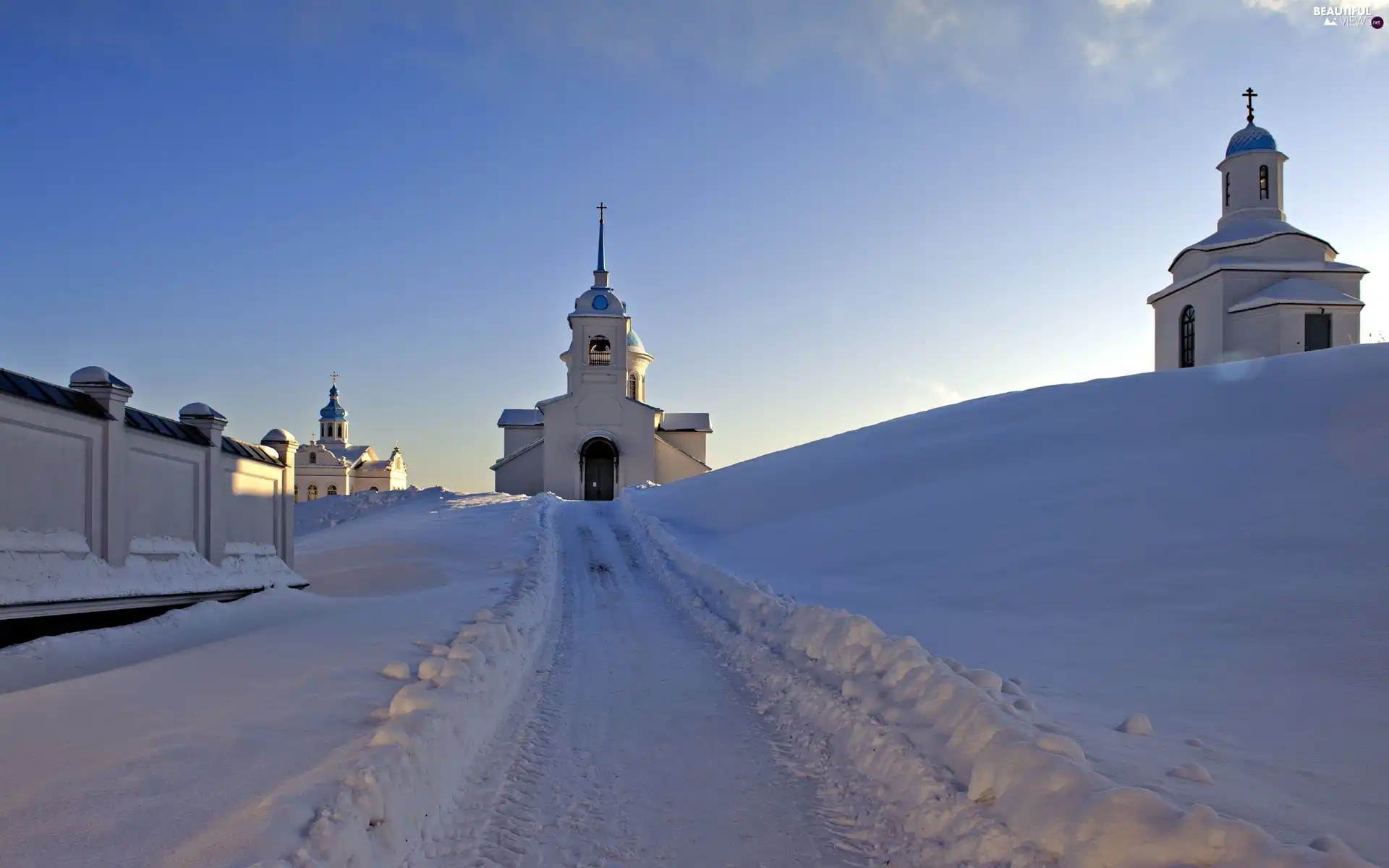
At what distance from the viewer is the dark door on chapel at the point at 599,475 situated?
39.8 m

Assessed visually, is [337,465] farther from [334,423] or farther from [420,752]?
[420,752]

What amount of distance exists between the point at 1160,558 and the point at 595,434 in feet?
98.9

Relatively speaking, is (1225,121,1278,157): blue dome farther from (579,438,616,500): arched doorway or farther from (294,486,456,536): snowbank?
(294,486,456,536): snowbank

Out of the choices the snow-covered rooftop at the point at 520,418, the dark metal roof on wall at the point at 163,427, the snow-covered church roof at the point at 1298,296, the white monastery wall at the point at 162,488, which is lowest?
the white monastery wall at the point at 162,488

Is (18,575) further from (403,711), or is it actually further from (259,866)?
(259,866)

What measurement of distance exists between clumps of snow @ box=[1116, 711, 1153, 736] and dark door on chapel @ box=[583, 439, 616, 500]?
114 feet

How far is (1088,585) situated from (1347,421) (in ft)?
26.1

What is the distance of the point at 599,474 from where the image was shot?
40.3 metres

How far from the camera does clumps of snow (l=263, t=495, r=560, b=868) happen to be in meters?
3.94

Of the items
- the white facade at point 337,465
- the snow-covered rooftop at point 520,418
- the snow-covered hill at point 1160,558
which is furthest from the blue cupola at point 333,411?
the snow-covered hill at point 1160,558

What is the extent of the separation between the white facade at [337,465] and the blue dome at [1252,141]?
58008 millimetres

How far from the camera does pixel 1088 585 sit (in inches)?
378

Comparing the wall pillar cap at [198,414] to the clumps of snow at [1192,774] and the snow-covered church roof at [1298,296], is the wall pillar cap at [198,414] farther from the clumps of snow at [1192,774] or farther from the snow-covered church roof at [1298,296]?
the snow-covered church roof at [1298,296]

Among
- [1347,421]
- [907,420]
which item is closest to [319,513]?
[907,420]
